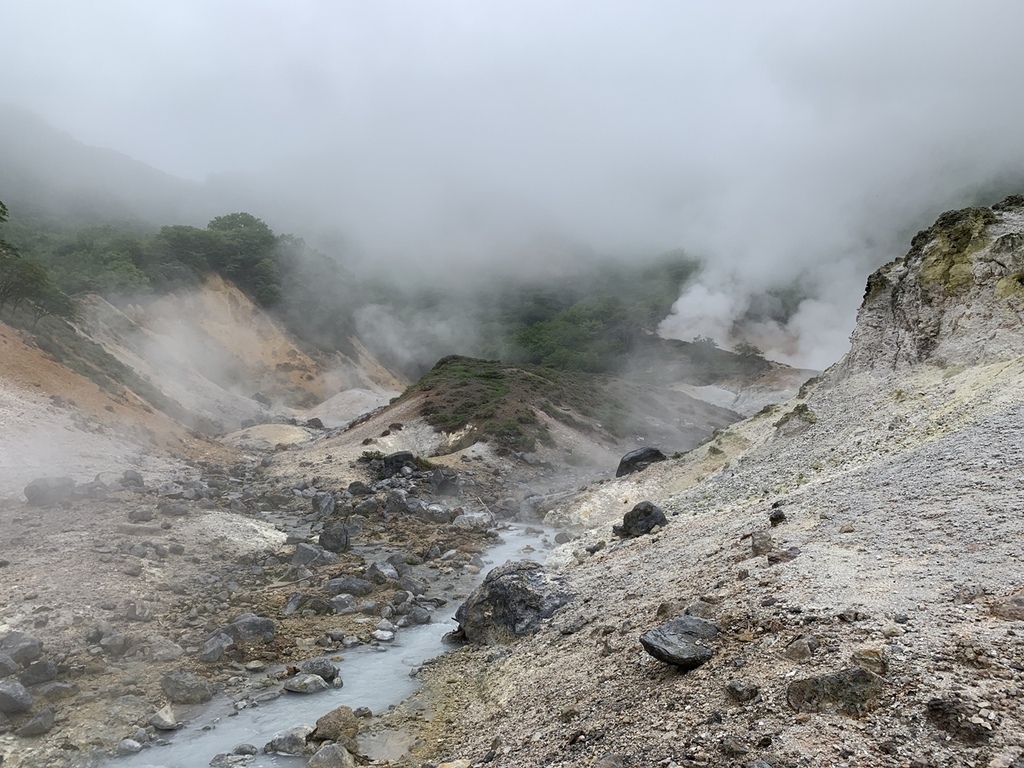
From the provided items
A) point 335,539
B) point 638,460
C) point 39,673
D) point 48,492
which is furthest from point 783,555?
point 638,460

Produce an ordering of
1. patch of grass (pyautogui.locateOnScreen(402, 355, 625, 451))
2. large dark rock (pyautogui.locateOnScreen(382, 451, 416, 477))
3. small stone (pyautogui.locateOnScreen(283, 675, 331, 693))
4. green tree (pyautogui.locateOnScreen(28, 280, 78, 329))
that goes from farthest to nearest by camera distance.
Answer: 1. patch of grass (pyautogui.locateOnScreen(402, 355, 625, 451))
2. green tree (pyautogui.locateOnScreen(28, 280, 78, 329))
3. large dark rock (pyautogui.locateOnScreen(382, 451, 416, 477))
4. small stone (pyautogui.locateOnScreen(283, 675, 331, 693))

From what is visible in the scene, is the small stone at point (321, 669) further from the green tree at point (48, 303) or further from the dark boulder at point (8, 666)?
the green tree at point (48, 303)

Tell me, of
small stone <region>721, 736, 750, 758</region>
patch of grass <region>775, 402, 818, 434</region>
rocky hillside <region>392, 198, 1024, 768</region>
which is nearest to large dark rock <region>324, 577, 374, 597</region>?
rocky hillside <region>392, 198, 1024, 768</region>

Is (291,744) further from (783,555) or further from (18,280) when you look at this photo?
(18,280)

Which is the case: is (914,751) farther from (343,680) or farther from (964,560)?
(343,680)

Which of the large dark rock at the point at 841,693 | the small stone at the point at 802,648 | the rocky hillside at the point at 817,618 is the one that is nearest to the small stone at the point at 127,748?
the rocky hillside at the point at 817,618

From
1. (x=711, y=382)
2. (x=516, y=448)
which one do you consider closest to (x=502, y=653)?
(x=516, y=448)

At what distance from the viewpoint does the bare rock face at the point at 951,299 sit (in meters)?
17.6

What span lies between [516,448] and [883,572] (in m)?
35.8

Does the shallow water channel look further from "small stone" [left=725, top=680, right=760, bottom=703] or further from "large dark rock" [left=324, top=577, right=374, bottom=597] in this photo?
"small stone" [left=725, top=680, right=760, bottom=703]

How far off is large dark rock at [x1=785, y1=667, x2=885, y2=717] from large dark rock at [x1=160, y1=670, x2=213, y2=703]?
8.73 meters

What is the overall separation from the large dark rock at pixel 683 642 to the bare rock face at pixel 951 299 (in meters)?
14.5

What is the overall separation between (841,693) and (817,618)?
1618 mm

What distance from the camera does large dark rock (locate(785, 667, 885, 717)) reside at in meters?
5.32
